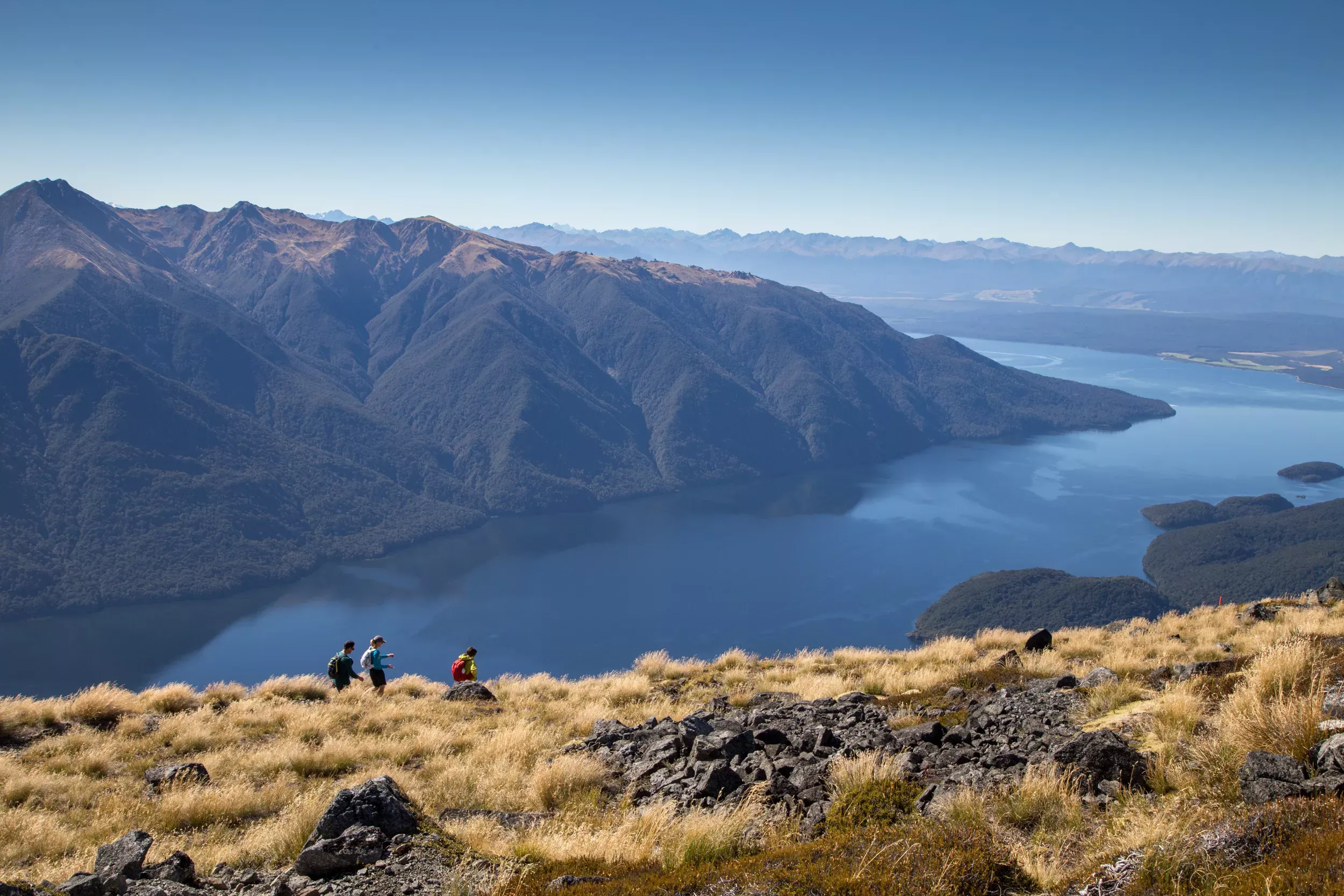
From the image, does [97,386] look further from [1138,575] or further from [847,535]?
[1138,575]

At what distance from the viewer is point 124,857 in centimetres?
697

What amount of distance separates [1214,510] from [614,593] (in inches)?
5245

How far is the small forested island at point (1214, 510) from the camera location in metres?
162

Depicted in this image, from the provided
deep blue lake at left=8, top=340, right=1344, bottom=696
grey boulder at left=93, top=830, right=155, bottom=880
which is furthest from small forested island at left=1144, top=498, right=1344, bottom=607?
grey boulder at left=93, top=830, right=155, bottom=880

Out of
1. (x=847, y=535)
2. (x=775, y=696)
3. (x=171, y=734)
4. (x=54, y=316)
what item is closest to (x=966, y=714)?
(x=775, y=696)

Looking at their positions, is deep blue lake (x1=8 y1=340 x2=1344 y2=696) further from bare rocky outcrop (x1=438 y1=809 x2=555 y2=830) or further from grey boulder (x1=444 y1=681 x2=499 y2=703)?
bare rocky outcrop (x1=438 y1=809 x2=555 y2=830)

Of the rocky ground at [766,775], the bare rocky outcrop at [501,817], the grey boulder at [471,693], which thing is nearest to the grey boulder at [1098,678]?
the rocky ground at [766,775]

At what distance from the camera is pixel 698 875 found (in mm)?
6086

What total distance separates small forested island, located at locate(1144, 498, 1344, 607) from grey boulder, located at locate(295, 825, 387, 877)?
132 m

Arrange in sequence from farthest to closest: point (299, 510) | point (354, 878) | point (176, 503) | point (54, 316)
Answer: point (54, 316) < point (299, 510) < point (176, 503) < point (354, 878)

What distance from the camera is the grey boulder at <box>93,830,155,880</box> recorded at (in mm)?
6777

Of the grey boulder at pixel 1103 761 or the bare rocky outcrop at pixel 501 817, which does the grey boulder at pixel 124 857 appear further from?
the grey boulder at pixel 1103 761

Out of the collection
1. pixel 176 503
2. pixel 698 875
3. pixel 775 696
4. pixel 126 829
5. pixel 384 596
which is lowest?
pixel 384 596

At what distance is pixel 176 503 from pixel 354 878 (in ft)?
618
